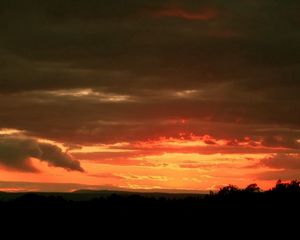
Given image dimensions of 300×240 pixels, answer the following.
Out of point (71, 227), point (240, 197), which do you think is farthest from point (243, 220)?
point (71, 227)

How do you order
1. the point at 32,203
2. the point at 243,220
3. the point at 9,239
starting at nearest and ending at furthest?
the point at 243,220, the point at 9,239, the point at 32,203

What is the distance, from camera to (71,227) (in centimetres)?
5206

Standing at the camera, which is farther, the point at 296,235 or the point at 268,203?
the point at 268,203

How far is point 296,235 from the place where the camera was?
4419 cm

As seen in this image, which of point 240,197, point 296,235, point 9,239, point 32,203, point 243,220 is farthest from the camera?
point 32,203

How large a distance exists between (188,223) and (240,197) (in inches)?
280

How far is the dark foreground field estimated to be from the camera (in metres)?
48.0

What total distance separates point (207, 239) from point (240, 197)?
917cm

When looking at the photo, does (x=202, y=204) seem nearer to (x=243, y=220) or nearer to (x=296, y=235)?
(x=243, y=220)

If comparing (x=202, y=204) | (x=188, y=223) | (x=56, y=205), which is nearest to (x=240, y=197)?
(x=202, y=204)

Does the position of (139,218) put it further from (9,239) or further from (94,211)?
→ (9,239)

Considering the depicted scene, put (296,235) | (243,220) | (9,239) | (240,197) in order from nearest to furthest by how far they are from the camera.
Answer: (296,235)
(243,220)
(9,239)
(240,197)

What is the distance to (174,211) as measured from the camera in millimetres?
53219

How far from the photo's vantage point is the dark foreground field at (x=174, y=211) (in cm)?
4799
